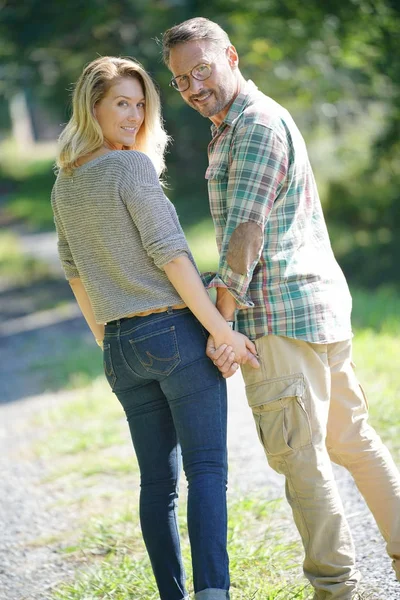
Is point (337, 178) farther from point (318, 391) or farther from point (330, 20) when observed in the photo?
point (318, 391)

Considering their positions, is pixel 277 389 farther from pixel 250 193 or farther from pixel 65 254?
pixel 65 254

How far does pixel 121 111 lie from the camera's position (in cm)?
270

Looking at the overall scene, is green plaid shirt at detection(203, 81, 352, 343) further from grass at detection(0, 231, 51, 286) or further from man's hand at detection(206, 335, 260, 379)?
grass at detection(0, 231, 51, 286)

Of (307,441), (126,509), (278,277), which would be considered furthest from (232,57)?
(126,509)

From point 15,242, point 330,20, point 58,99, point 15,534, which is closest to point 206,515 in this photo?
point 15,534

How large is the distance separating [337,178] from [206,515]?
32.9 feet

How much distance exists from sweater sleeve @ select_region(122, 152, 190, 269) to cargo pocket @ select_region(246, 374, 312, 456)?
529 millimetres

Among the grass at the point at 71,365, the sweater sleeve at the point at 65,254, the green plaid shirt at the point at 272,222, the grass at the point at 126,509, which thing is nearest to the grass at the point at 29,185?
the grass at the point at 71,365

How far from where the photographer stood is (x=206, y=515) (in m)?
2.58

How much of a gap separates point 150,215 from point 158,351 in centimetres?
41

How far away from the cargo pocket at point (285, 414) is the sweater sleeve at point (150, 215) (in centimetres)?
53

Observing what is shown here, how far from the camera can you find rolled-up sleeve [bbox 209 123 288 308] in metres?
2.57

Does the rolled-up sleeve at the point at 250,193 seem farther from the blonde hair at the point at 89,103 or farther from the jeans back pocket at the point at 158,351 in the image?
the blonde hair at the point at 89,103

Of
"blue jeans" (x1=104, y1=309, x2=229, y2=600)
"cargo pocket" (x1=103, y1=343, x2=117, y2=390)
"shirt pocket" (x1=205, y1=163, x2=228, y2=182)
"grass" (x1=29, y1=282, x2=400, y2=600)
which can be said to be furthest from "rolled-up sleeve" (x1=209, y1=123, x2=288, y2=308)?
"grass" (x1=29, y1=282, x2=400, y2=600)
